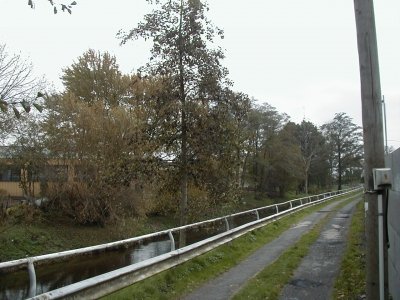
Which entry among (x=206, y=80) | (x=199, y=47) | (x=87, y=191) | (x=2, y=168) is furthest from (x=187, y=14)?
(x=2, y=168)

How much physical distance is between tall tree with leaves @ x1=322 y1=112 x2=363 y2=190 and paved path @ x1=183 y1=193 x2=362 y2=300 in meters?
72.4

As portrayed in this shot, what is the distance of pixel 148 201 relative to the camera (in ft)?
87.3

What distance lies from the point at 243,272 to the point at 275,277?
Result: 102cm

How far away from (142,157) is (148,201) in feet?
47.8

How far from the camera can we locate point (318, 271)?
10.7m

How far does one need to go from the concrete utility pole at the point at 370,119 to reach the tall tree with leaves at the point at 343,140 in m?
83.3

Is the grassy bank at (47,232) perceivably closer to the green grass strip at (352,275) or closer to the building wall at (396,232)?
the green grass strip at (352,275)

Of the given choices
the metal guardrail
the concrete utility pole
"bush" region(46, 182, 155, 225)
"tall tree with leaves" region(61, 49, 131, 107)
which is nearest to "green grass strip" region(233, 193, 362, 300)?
the metal guardrail

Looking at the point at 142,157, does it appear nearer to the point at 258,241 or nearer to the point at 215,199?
the point at 215,199

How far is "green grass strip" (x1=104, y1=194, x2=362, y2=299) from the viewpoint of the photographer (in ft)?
26.7

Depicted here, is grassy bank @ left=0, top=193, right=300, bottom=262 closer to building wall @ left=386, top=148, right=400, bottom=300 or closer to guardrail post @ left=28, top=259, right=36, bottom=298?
building wall @ left=386, top=148, right=400, bottom=300

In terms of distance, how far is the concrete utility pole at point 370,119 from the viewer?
5.53 meters

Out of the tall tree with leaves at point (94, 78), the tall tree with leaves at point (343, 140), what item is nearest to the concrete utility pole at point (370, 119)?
the tall tree with leaves at point (94, 78)

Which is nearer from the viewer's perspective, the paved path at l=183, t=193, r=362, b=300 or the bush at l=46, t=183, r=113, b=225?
the paved path at l=183, t=193, r=362, b=300
